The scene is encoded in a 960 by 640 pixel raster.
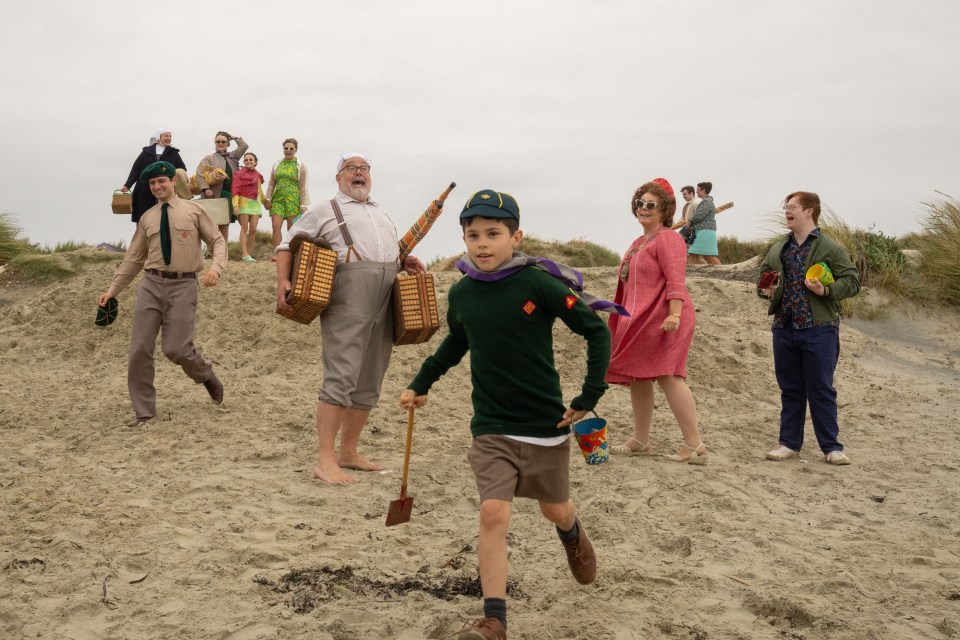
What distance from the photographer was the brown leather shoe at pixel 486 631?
3.40 m

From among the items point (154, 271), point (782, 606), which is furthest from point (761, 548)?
point (154, 271)

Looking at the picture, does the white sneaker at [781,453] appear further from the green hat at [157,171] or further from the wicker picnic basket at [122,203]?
the wicker picnic basket at [122,203]

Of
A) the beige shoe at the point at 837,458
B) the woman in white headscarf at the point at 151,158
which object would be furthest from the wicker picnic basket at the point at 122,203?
the beige shoe at the point at 837,458

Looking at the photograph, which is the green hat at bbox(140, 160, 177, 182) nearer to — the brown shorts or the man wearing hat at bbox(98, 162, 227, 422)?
the man wearing hat at bbox(98, 162, 227, 422)

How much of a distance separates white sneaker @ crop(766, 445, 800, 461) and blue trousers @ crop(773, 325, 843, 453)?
3 cm

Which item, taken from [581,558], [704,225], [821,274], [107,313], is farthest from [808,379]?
[704,225]

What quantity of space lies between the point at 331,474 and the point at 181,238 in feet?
8.42

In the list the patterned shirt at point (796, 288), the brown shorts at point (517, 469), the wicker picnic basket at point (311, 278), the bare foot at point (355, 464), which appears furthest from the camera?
the patterned shirt at point (796, 288)

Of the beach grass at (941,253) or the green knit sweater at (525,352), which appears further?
the beach grass at (941,253)

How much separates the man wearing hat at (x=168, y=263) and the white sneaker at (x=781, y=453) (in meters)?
4.65

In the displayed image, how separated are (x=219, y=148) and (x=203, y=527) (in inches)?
322

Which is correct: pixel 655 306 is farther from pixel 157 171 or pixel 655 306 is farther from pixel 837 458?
pixel 157 171

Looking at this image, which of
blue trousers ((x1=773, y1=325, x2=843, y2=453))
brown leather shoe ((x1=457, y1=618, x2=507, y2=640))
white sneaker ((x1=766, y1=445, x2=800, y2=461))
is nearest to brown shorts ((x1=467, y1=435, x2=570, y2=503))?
brown leather shoe ((x1=457, y1=618, x2=507, y2=640))

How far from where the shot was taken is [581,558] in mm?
4141
